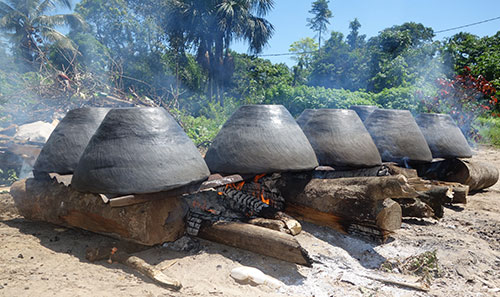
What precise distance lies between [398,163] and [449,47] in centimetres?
1807

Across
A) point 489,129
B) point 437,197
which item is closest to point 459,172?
point 437,197

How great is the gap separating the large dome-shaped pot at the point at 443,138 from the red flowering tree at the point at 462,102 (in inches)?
243

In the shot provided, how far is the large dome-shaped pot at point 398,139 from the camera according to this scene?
5141mm

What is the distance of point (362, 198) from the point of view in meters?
3.38

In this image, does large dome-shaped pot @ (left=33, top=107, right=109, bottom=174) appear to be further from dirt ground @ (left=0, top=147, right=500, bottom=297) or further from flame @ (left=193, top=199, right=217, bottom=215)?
flame @ (left=193, top=199, right=217, bottom=215)

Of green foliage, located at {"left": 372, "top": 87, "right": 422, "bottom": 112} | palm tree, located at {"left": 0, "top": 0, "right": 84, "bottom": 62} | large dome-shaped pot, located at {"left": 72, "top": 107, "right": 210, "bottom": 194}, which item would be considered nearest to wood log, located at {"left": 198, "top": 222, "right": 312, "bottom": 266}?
large dome-shaped pot, located at {"left": 72, "top": 107, "right": 210, "bottom": 194}

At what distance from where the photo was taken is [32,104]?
8.72 m

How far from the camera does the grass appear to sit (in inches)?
457

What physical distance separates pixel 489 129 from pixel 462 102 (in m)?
1.80

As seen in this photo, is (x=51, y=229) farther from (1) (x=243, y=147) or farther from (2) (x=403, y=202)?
(2) (x=403, y=202)

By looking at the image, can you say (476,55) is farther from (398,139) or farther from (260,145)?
(260,145)

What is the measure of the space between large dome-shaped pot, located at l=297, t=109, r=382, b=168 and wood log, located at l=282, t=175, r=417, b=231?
68 centimetres

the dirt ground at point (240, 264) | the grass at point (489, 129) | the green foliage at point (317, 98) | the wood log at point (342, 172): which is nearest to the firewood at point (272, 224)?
the dirt ground at point (240, 264)

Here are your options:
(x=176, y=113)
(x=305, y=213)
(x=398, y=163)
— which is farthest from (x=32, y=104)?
(x=398, y=163)
